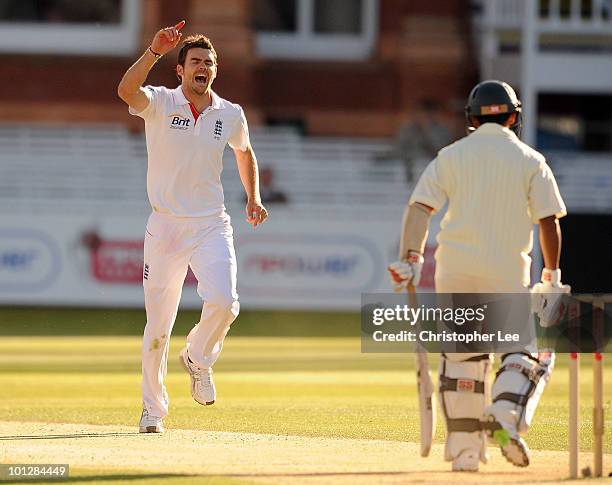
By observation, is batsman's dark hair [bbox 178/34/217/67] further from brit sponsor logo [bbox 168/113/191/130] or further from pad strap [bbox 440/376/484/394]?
pad strap [bbox 440/376/484/394]

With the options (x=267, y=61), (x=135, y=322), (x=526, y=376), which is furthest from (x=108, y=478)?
(x=267, y=61)

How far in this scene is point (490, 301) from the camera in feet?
23.3

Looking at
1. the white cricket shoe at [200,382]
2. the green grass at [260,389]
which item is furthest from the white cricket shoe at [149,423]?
the green grass at [260,389]

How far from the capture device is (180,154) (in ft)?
27.7

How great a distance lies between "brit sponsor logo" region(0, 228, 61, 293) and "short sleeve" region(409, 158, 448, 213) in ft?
41.2

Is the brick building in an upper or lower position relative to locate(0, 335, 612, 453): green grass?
upper

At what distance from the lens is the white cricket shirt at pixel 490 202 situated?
708 centimetres

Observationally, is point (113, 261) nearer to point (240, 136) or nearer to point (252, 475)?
point (240, 136)

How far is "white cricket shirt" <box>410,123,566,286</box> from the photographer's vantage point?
23.2 ft

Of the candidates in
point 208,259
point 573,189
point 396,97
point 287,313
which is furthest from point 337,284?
point 208,259

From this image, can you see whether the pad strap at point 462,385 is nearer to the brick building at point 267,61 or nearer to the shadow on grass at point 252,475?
the shadow on grass at point 252,475

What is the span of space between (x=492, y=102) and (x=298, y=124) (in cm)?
1842

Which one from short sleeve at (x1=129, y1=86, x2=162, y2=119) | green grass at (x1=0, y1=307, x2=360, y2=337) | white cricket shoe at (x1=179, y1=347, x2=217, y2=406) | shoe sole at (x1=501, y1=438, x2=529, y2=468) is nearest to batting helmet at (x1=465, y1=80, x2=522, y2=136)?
shoe sole at (x1=501, y1=438, x2=529, y2=468)

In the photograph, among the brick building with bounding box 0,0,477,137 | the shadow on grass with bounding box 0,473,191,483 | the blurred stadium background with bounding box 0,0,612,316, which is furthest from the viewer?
the brick building with bounding box 0,0,477,137
